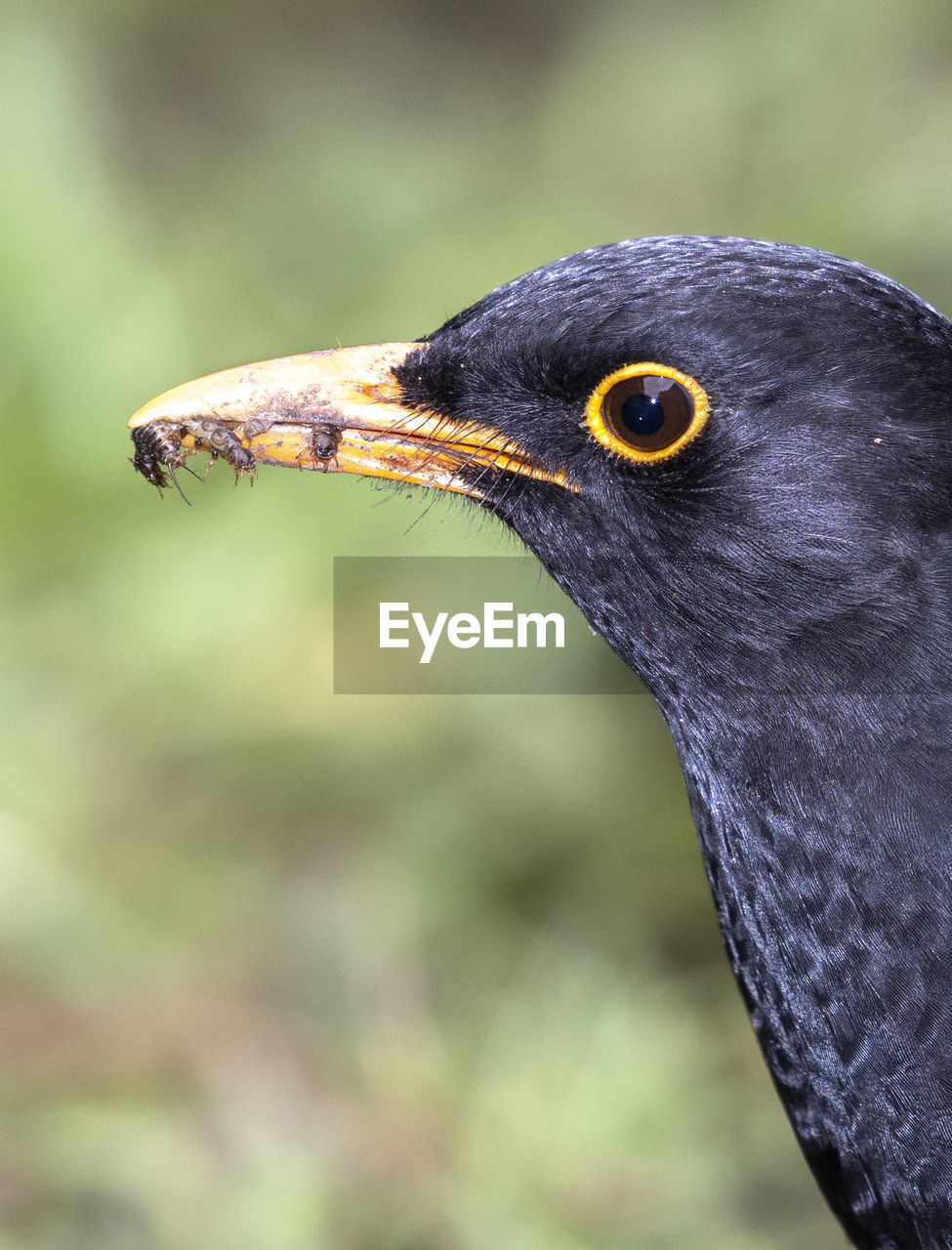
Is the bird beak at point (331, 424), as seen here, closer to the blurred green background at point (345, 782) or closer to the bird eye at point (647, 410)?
the blurred green background at point (345, 782)

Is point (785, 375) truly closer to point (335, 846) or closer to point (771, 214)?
point (335, 846)

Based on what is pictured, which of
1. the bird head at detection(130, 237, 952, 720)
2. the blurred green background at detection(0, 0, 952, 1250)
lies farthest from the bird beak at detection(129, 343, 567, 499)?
the blurred green background at detection(0, 0, 952, 1250)

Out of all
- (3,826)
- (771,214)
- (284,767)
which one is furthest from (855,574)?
(771,214)

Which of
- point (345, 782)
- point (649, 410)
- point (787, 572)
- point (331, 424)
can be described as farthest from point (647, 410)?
point (345, 782)

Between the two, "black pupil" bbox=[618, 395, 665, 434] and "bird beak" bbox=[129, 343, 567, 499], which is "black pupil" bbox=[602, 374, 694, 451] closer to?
"black pupil" bbox=[618, 395, 665, 434]

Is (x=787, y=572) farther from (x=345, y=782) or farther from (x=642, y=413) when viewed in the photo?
(x=345, y=782)

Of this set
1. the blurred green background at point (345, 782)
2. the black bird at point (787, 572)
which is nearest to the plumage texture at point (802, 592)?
the black bird at point (787, 572)
